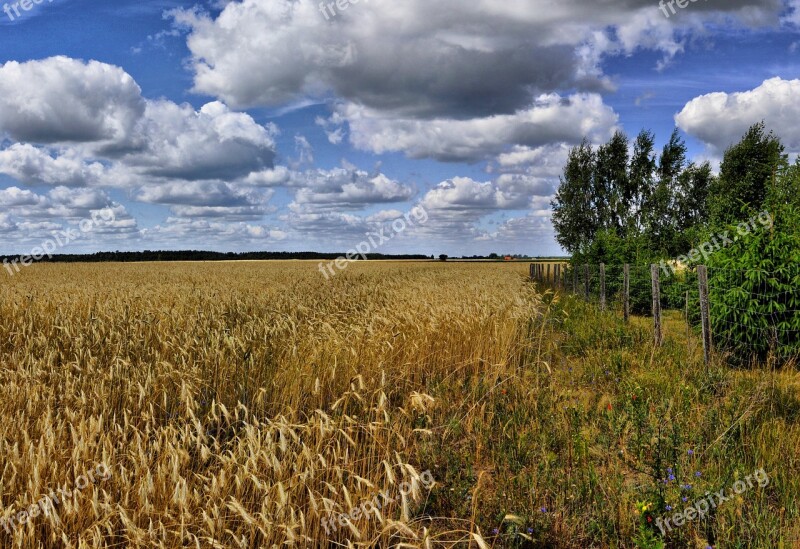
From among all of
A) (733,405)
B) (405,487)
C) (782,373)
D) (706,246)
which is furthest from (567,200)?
(405,487)

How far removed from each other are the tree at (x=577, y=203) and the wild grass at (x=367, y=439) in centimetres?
3778

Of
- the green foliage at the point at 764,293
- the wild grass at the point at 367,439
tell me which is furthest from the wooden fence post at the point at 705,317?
the green foliage at the point at 764,293

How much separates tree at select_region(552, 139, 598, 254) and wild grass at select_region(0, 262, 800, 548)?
124 feet

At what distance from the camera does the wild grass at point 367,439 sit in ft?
9.25

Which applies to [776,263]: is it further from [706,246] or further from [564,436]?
[564,436]

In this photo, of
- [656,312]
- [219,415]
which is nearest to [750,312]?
[656,312]

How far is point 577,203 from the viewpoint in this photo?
44.9 meters

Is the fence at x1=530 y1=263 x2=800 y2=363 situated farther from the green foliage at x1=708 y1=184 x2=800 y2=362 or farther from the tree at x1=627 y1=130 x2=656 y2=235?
the tree at x1=627 y1=130 x2=656 y2=235

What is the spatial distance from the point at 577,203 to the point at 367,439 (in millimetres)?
44318

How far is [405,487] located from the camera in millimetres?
3408

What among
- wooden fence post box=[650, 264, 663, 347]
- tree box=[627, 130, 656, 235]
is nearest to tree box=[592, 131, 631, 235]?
tree box=[627, 130, 656, 235]

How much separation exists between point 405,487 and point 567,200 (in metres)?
45.4

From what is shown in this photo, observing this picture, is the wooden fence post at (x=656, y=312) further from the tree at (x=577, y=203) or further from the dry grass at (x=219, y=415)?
the tree at (x=577, y=203)

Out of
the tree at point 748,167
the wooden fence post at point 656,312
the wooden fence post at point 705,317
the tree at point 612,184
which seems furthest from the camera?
the tree at point 612,184
